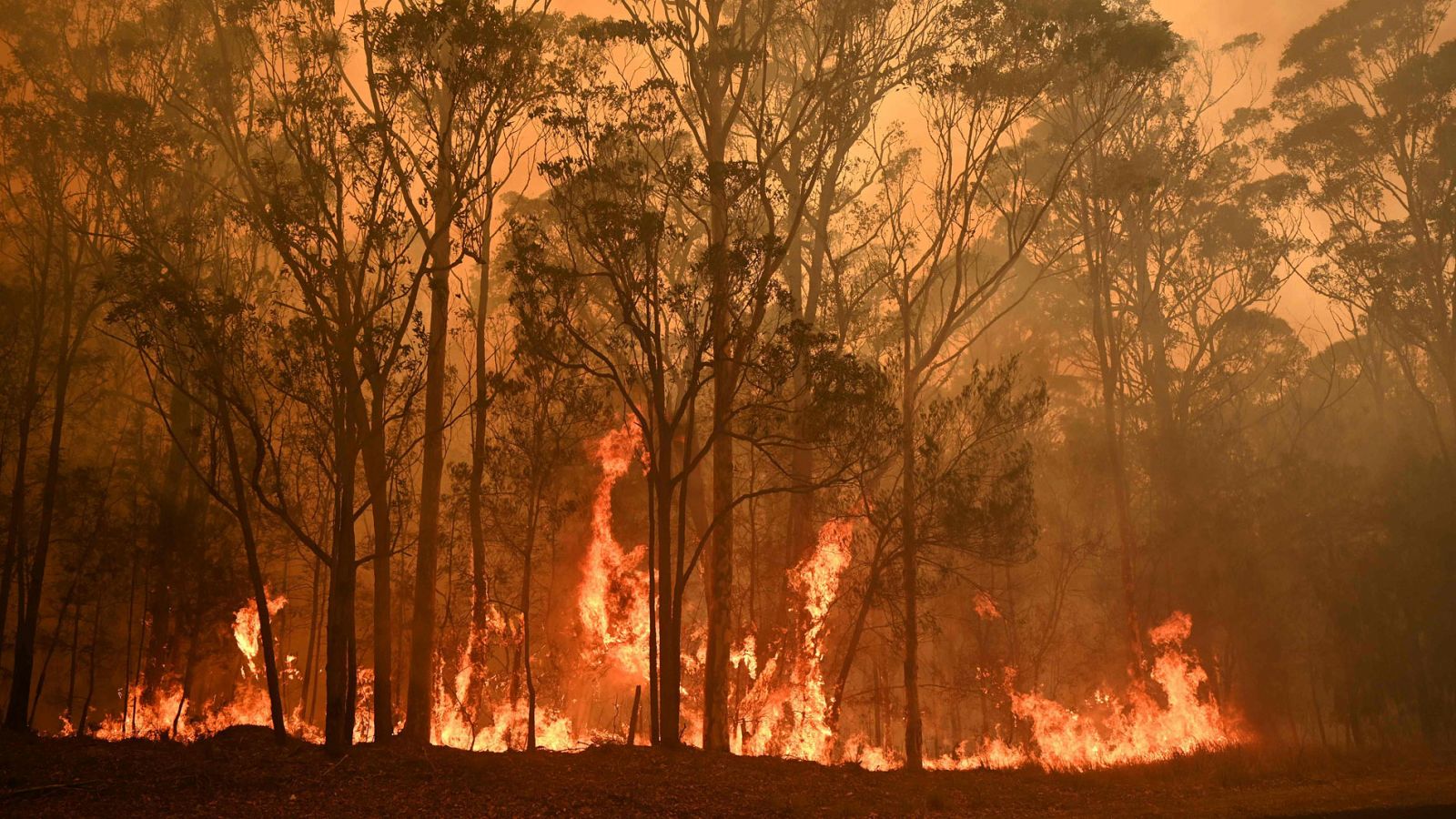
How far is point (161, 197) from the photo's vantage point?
2497 centimetres

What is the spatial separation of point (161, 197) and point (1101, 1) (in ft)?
72.3

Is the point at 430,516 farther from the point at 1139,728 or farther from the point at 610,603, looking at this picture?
the point at 1139,728

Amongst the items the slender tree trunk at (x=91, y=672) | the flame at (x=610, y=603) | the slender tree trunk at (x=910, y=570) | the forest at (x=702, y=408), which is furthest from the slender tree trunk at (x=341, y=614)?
the flame at (x=610, y=603)

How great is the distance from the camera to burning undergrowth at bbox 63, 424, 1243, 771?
2089 centimetres

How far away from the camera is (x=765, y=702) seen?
69.5ft

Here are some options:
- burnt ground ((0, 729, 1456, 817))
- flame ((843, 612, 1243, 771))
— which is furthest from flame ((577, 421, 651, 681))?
burnt ground ((0, 729, 1456, 817))

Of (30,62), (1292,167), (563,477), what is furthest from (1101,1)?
(30,62)

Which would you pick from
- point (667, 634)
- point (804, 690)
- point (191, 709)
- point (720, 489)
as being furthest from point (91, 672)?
point (667, 634)

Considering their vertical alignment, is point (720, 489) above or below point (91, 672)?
above

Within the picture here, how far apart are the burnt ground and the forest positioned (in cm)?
105

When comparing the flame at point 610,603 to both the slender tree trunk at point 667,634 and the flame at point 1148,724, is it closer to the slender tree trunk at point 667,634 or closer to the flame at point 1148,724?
the slender tree trunk at point 667,634

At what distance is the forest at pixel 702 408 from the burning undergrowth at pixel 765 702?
14 centimetres

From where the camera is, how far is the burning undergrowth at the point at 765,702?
822 inches

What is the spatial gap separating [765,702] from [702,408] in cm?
1072
